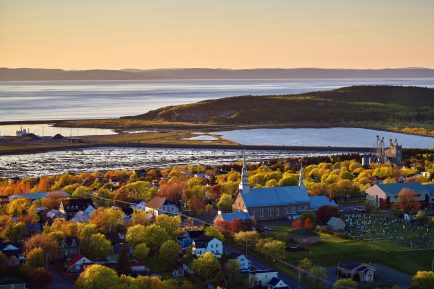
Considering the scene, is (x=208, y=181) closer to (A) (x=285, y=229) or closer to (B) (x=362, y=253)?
(A) (x=285, y=229)

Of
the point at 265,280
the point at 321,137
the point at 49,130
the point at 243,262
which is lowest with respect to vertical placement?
the point at 265,280

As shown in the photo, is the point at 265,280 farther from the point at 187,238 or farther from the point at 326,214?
the point at 326,214

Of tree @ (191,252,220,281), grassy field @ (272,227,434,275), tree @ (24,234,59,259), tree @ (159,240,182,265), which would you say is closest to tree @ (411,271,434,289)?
grassy field @ (272,227,434,275)

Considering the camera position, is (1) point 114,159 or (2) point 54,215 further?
(1) point 114,159

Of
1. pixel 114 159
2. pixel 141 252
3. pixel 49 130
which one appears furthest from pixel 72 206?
→ pixel 49 130

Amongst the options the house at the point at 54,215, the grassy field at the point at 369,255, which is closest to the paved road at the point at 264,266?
the grassy field at the point at 369,255

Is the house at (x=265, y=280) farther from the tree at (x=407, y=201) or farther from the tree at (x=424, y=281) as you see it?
the tree at (x=407, y=201)

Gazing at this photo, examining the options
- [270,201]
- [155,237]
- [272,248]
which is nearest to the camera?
[272,248]

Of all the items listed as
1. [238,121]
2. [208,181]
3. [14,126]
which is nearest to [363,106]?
[238,121]
